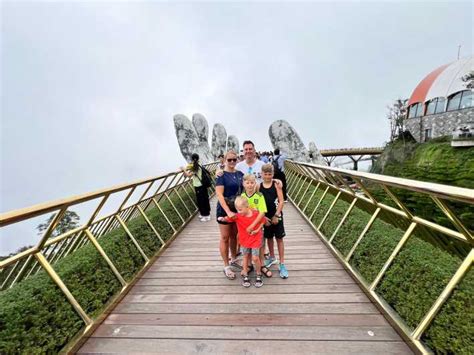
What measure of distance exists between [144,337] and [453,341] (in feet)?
6.98

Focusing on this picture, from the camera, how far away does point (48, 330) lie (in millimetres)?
1864

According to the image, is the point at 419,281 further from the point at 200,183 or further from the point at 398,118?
the point at 398,118

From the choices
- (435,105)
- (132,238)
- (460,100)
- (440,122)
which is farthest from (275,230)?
(435,105)

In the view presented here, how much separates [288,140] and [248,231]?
24832 millimetres

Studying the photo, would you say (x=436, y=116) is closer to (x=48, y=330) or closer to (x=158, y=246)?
(x=158, y=246)

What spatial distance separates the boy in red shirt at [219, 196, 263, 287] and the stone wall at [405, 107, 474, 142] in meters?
27.5

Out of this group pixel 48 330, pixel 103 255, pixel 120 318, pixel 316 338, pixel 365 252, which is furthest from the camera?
pixel 365 252

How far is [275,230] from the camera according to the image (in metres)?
3.07

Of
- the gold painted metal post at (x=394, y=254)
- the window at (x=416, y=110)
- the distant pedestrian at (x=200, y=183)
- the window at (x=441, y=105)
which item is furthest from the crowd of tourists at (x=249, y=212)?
the window at (x=416, y=110)

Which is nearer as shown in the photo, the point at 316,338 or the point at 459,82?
the point at 316,338

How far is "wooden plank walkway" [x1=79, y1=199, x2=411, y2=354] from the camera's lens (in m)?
1.99

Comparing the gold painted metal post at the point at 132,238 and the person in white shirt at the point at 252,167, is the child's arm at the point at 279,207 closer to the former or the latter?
the person in white shirt at the point at 252,167

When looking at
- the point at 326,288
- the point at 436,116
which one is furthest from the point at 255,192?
the point at 436,116

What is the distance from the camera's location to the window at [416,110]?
1222 inches
